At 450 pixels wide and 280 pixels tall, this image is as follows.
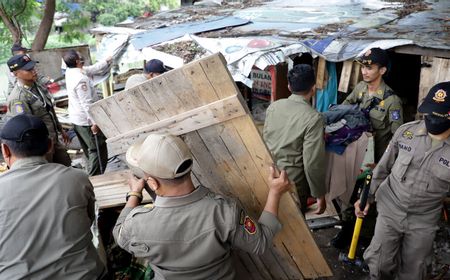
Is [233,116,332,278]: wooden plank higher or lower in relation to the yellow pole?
higher

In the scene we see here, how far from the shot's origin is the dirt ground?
3.86m

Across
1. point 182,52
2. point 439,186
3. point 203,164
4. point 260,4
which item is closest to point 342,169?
point 439,186

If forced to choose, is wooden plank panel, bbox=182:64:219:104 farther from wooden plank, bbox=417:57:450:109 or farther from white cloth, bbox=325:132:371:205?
wooden plank, bbox=417:57:450:109

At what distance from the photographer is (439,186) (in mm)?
2795

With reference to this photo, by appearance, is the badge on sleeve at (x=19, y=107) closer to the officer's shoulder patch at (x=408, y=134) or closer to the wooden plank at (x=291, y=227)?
the wooden plank at (x=291, y=227)

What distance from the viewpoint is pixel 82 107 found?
215 inches

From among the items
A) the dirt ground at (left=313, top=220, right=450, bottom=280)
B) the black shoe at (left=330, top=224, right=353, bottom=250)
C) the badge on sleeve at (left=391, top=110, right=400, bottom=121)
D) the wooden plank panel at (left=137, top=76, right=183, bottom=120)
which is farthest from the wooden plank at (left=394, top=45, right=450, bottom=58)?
the wooden plank panel at (left=137, top=76, right=183, bottom=120)

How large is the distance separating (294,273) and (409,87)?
6.51 meters

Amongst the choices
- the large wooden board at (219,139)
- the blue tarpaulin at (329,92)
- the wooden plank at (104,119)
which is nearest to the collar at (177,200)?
the large wooden board at (219,139)

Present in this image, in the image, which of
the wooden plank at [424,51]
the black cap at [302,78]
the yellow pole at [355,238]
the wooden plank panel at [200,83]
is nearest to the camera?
the wooden plank panel at [200,83]

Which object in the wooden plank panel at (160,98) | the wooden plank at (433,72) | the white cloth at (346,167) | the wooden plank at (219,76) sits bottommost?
the white cloth at (346,167)

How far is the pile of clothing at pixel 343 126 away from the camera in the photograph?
3918 mm

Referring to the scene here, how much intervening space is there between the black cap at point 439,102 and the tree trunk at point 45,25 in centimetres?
1038

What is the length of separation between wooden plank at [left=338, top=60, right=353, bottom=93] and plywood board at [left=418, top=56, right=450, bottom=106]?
3.29 feet
